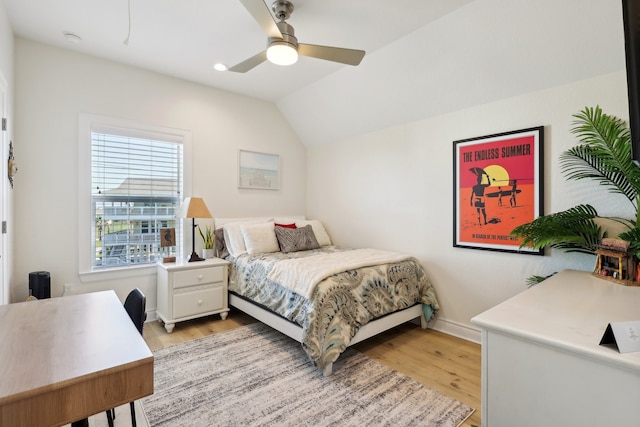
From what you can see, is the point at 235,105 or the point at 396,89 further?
the point at 235,105

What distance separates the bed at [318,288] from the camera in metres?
2.24

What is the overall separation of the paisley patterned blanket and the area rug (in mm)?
239

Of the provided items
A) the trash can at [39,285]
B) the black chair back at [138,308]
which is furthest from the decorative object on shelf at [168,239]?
the black chair back at [138,308]

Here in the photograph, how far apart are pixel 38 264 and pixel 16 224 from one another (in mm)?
391

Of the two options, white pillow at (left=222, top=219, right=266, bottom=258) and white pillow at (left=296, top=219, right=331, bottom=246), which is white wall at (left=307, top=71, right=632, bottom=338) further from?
white pillow at (left=222, top=219, right=266, bottom=258)

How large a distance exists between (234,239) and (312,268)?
1.37 metres

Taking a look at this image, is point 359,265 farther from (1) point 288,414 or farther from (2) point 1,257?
(2) point 1,257

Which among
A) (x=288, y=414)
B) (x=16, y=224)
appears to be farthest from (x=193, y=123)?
(x=288, y=414)

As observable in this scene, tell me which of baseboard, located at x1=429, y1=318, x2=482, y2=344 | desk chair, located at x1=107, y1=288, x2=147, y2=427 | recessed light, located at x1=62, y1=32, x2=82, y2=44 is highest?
recessed light, located at x1=62, y1=32, x2=82, y2=44

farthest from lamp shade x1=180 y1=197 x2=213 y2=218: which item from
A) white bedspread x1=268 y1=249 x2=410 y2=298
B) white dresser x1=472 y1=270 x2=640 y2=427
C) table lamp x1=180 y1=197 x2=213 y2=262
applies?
white dresser x1=472 y1=270 x2=640 y2=427

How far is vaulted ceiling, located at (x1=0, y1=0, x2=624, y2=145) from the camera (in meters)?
2.11

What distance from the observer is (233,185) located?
393 centimetres

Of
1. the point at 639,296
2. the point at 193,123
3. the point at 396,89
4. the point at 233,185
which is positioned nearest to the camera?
the point at 639,296

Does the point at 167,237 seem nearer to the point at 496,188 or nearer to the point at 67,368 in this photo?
the point at 67,368
